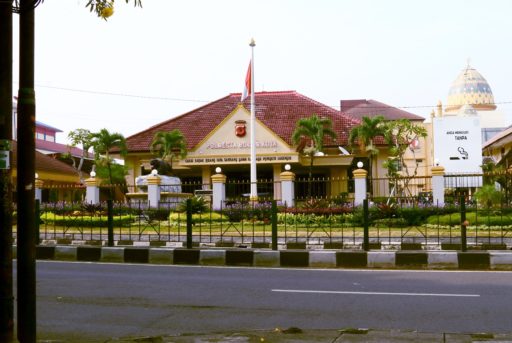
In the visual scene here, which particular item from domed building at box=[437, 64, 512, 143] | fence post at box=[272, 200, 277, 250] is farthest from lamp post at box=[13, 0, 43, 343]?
domed building at box=[437, 64, 512, 143]

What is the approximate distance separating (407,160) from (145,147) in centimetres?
2486

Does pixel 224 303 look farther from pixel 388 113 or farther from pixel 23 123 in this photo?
pixel 388 113

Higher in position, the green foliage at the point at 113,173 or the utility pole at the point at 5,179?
the green foliage at the point at 113,173

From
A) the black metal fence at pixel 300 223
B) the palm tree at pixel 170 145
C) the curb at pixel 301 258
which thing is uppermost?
the palm tree at pixel 170 145

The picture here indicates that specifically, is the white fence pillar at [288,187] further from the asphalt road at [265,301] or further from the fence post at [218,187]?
the asphalt road at [265,301]

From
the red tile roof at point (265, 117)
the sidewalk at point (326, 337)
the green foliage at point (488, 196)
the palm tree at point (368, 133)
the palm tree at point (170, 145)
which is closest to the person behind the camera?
the sidewalk at point (326, 337)

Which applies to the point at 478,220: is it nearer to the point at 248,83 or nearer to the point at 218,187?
the point at 218,187

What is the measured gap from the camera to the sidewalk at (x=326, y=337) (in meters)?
5.69

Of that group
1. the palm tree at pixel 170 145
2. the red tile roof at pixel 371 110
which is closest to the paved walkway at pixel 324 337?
the palm tree at pixel 170 145

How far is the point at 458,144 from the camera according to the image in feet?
136

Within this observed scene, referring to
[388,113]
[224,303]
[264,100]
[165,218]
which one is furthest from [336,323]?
[388,113]

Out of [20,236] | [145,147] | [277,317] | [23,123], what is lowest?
[277,317]

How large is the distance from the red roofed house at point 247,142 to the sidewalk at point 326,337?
89.1ft

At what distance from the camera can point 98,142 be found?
38.2 meters
